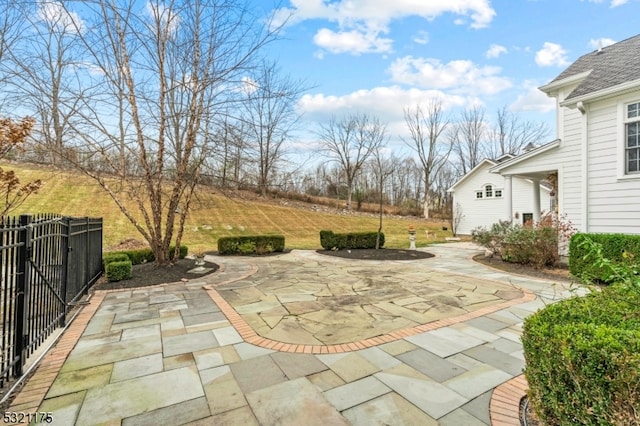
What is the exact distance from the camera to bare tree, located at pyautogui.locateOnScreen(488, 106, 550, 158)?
28.2m

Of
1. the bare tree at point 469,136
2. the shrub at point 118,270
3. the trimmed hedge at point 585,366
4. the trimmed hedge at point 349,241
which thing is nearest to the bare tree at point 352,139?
the bare tree at point 469,136

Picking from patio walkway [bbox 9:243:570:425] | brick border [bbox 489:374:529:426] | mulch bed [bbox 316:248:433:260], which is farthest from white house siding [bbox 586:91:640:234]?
brick border [bbox 489:374:529:426]

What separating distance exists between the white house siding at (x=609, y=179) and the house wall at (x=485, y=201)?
9.86 m

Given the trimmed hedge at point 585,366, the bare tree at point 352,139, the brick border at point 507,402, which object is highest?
the bare tree at point 352,139

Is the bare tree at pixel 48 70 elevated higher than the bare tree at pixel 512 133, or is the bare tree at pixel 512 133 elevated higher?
the bare tree at pixel 512 133

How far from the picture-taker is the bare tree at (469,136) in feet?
99.0

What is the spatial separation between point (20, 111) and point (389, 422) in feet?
27.3

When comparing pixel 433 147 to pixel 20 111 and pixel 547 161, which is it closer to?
pixel 547 161

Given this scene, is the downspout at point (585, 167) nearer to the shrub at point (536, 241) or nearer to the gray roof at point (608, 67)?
the shrub at point (536, 241)

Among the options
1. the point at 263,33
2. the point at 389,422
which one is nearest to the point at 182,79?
the point at 263,33

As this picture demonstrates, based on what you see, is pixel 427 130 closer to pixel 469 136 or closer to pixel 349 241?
pixel 469 136

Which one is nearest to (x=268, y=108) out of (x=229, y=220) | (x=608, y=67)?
(x=608, y=67)

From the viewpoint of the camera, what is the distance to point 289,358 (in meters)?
3.03

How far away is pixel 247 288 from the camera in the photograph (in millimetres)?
6000
